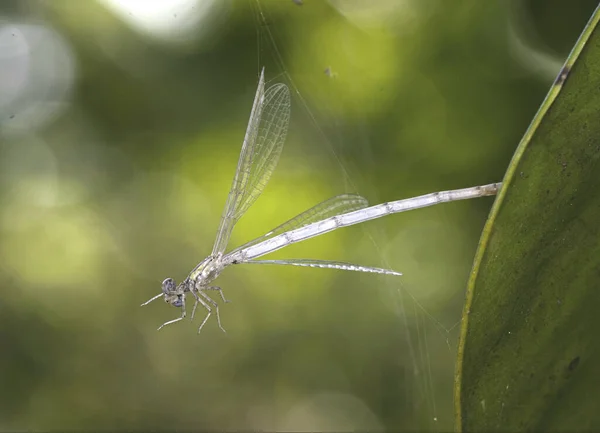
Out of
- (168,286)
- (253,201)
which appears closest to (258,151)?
(253,201)

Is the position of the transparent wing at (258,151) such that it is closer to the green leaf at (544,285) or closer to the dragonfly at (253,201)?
the dragonfly at (253,201)

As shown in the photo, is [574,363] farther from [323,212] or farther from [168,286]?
[168,286]

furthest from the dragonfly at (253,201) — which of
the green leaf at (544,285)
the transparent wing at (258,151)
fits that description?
the green leaf at (544,285)

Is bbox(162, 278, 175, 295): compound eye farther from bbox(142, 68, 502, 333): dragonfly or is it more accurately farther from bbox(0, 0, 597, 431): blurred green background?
bbox(0, 0, 597, 431): blurred green background

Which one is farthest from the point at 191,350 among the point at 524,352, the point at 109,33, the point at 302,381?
the point at 524,352

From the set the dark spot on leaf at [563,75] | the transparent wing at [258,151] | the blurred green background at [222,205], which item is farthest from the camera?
the blurred green background at [222,205]

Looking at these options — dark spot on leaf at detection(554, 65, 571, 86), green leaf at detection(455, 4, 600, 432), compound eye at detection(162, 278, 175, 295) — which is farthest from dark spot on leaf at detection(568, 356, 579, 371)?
compound eye at detection(162, 278, 175, 295)
